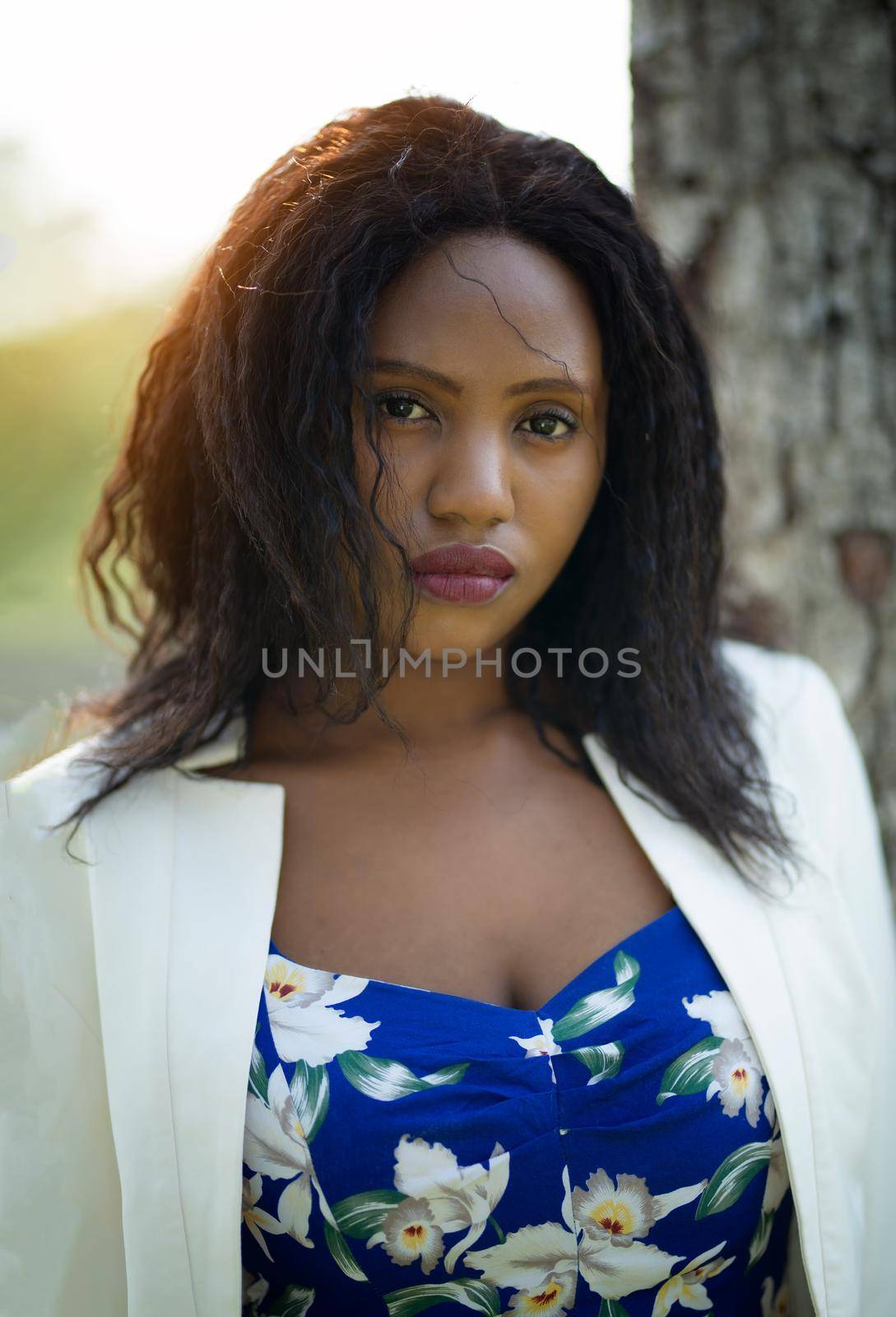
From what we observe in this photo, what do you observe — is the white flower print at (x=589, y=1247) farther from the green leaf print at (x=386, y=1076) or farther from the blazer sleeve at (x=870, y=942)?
the blazer sleeve at (x=870, y=942)

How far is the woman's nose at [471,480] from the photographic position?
1312 millimetres

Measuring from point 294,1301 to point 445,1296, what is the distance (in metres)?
0.21

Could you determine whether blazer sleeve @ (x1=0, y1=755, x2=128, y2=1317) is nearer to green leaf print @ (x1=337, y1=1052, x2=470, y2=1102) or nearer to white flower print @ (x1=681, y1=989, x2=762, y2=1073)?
green leaf print @ (x1=337, y1=1052, x2=470, y2=1102)

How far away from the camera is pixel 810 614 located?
1959 millimetres

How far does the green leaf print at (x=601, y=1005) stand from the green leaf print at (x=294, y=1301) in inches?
18.9

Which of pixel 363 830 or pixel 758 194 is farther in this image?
pixel 758 194

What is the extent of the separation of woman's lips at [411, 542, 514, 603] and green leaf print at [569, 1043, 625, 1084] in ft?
2.00

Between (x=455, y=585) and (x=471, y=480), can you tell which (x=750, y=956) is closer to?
(x=455, y=585)

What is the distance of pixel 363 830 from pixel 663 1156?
0.60m

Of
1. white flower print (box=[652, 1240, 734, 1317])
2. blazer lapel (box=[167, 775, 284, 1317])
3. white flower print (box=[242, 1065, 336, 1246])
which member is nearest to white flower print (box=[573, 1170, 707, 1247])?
white flower print (box=[652, 1240, 734, 1317])

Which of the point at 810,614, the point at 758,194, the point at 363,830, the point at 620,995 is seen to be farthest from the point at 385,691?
the point at 758,194

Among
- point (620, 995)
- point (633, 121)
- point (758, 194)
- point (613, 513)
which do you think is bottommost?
point (620, 995)

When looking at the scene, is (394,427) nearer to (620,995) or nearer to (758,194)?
(620,995)

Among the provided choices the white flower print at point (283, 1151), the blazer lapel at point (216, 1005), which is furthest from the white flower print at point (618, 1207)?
the blazer lapel at point (216, 1005)
